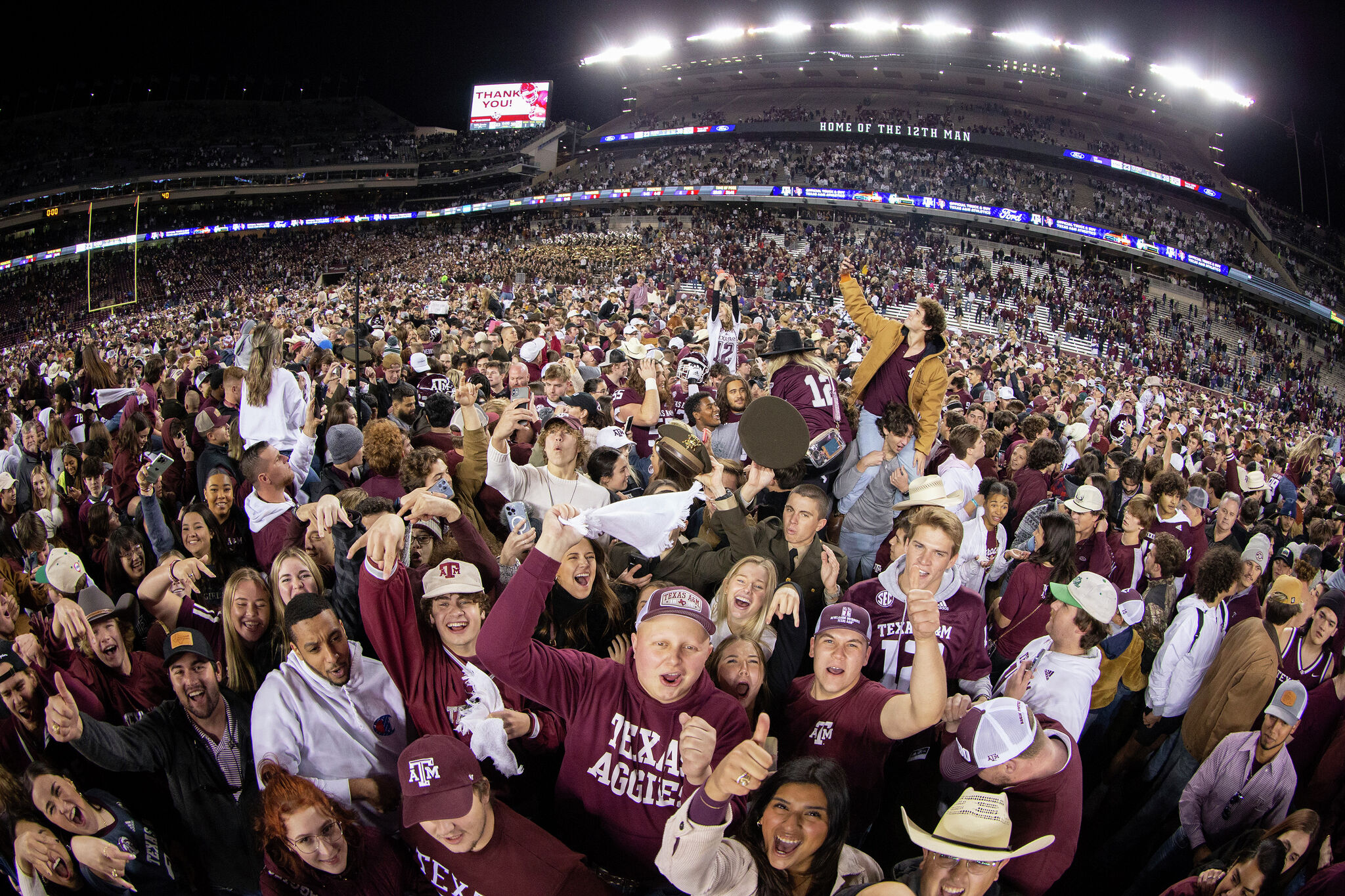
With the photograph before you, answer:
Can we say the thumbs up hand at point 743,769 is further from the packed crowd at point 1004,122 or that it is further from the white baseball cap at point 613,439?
the packed crowd at point 1004,122

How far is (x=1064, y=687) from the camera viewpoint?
3.01 meters

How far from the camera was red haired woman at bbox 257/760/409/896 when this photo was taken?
2232 mm

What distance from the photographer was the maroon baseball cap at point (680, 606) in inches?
88.2

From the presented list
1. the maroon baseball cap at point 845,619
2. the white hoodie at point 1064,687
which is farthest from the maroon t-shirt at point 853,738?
the white hoodie at point 1064,687

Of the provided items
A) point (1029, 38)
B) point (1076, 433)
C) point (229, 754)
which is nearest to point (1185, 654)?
point (229, 754)

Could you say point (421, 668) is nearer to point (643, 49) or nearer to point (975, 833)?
point (975, 833)

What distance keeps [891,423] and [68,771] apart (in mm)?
4293

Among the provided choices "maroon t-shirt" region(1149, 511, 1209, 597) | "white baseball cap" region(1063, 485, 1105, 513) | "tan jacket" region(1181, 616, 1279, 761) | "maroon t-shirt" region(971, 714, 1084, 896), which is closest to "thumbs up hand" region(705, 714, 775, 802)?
"maroon t-shirt" region(971, 714, 1084, 896)

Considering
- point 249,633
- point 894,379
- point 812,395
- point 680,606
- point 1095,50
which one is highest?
point 1095,50

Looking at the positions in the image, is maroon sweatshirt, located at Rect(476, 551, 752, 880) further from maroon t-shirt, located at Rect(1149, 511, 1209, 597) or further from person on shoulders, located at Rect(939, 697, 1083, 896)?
maroon t-shirt, located at Rect(1149, 511, 1209, 597)

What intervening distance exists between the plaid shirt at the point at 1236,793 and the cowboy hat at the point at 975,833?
Result: 1630 millimetres

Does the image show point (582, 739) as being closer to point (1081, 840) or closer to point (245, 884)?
point (245, 884)

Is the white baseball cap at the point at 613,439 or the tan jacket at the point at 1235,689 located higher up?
the white baseball cap at the point at 613,439

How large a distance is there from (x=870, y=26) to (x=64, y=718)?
1710 inches
